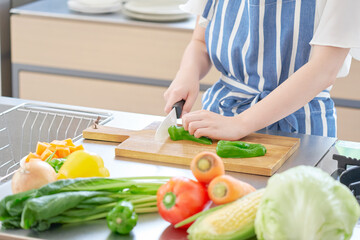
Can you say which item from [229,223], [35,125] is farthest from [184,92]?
[229,223]

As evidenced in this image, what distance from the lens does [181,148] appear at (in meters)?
1.54

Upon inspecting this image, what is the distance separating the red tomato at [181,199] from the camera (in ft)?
3.64

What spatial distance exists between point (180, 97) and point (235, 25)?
249mm

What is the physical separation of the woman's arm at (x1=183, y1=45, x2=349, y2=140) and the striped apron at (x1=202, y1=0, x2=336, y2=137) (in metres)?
0.12

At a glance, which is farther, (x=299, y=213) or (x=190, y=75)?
(x=190, y=75)

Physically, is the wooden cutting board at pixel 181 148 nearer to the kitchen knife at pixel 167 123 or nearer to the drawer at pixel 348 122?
the kitchen knife at pixel 167 123

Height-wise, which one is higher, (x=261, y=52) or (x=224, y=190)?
(x=261, y=52)

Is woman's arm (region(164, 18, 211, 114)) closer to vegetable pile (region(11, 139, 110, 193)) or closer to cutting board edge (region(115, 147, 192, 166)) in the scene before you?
cutting board edge (region(115, 147, 192, 166))

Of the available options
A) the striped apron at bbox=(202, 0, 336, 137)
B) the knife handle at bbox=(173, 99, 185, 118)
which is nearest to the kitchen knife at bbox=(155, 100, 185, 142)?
the knife handle at bbox=(173, 99, 185, 118)

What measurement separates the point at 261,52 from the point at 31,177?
2.56 feet

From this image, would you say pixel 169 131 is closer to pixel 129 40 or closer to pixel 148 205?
pixel 148 205

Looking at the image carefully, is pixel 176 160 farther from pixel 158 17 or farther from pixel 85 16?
pixel 85 16

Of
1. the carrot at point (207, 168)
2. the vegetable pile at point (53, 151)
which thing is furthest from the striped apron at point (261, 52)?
the carrot at point (207, 168)

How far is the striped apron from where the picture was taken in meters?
1.69
